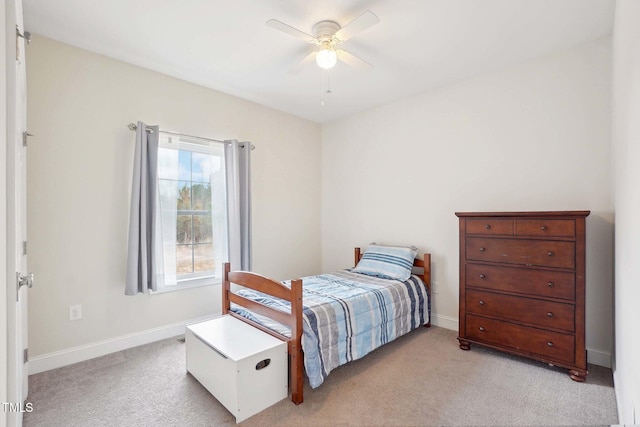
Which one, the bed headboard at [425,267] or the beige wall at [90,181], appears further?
the bed headboard at [425,267]

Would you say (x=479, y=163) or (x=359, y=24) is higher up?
(x=359, y=24)

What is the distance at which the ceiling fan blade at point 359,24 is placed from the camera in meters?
1.89

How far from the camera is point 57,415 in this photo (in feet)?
6.08

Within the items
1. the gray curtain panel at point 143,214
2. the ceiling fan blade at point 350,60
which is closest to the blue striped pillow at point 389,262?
the ceiling fan blade at point 350,60

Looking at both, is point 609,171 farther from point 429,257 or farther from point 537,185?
point 429,257

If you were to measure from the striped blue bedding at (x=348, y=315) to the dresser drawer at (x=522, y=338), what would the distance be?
0.55m

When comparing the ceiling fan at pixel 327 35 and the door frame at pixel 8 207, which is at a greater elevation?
the ceiling fan at pixel 327 35

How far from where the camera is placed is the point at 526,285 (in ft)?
7.91

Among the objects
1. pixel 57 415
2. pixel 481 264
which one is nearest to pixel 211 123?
pixel 57 415

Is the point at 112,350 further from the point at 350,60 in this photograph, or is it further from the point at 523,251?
the point at 523,251

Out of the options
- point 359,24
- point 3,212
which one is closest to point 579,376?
point 359,24

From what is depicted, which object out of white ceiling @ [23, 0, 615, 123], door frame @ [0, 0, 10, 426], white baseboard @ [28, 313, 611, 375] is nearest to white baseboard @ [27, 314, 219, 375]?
white baseboard @ [28, 313, 611, 375]

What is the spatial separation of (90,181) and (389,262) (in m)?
2.89

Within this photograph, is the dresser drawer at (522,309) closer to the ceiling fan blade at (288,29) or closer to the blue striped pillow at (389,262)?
the blue striped pillow at (389,262)
